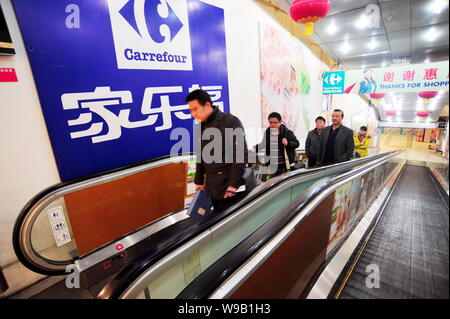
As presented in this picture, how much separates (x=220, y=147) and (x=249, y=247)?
4.08ft

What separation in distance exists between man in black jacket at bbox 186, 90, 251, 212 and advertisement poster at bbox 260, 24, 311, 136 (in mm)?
3590

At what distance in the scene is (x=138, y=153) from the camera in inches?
134

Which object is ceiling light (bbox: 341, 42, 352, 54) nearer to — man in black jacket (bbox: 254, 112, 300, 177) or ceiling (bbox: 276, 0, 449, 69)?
ceiling (bbox: 276, 0, 449, 69)

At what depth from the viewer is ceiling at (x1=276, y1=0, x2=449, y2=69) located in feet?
17.1

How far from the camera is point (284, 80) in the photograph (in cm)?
678

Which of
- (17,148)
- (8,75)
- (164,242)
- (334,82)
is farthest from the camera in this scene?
(334,82)

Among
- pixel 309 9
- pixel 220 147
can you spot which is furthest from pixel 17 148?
pixel 309 9

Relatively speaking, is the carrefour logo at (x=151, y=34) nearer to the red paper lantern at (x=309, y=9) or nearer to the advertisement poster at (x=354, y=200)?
the red paper lantern at (x=309, y=9)

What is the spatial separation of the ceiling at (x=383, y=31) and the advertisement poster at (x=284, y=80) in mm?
814

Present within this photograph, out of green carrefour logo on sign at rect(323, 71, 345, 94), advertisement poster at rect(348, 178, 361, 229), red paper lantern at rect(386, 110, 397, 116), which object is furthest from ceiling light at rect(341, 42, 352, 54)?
red paper lantern at rect(386, 110, 397, 116)

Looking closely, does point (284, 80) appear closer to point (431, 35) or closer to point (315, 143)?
point (315, 143)

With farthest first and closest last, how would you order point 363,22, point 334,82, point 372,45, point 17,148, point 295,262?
point 372,45 < point 334,82 < point 363,22 < point 17,148 < point 295,262

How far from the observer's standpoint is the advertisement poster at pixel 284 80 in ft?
19.2
